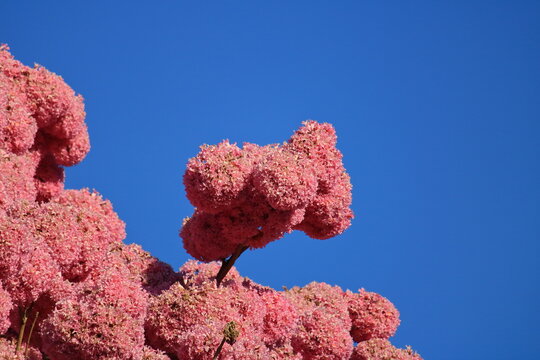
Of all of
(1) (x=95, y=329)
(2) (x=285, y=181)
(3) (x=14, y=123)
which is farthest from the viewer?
(3) (x=14, y=123)

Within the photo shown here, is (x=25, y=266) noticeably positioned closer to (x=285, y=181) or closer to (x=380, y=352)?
(x=285, y=181)

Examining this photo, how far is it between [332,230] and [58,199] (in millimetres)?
4090

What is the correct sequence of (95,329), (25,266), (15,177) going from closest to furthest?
(95,329) < (25,266) < (15,177)

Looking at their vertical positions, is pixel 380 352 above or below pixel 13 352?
above

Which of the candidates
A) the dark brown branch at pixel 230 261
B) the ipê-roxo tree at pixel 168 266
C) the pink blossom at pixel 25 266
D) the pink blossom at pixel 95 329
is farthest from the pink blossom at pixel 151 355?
the dark brown branch at pixel 230 261

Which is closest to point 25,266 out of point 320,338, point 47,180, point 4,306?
point 4,306

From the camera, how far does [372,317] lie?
1102 cm

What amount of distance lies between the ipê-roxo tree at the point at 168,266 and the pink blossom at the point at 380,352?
0.06 ft

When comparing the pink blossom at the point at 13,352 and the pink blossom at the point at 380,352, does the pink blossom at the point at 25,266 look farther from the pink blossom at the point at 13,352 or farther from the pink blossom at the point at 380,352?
the pink blossom at the point at 380,352

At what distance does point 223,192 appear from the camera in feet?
27.2

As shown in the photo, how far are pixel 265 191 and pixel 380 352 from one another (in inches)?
141

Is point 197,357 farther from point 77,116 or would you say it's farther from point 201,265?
point 77,116

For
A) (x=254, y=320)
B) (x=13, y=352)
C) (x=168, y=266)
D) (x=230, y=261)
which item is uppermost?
(x=230, y=261)

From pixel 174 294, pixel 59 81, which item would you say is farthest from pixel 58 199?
pixel 174 294
